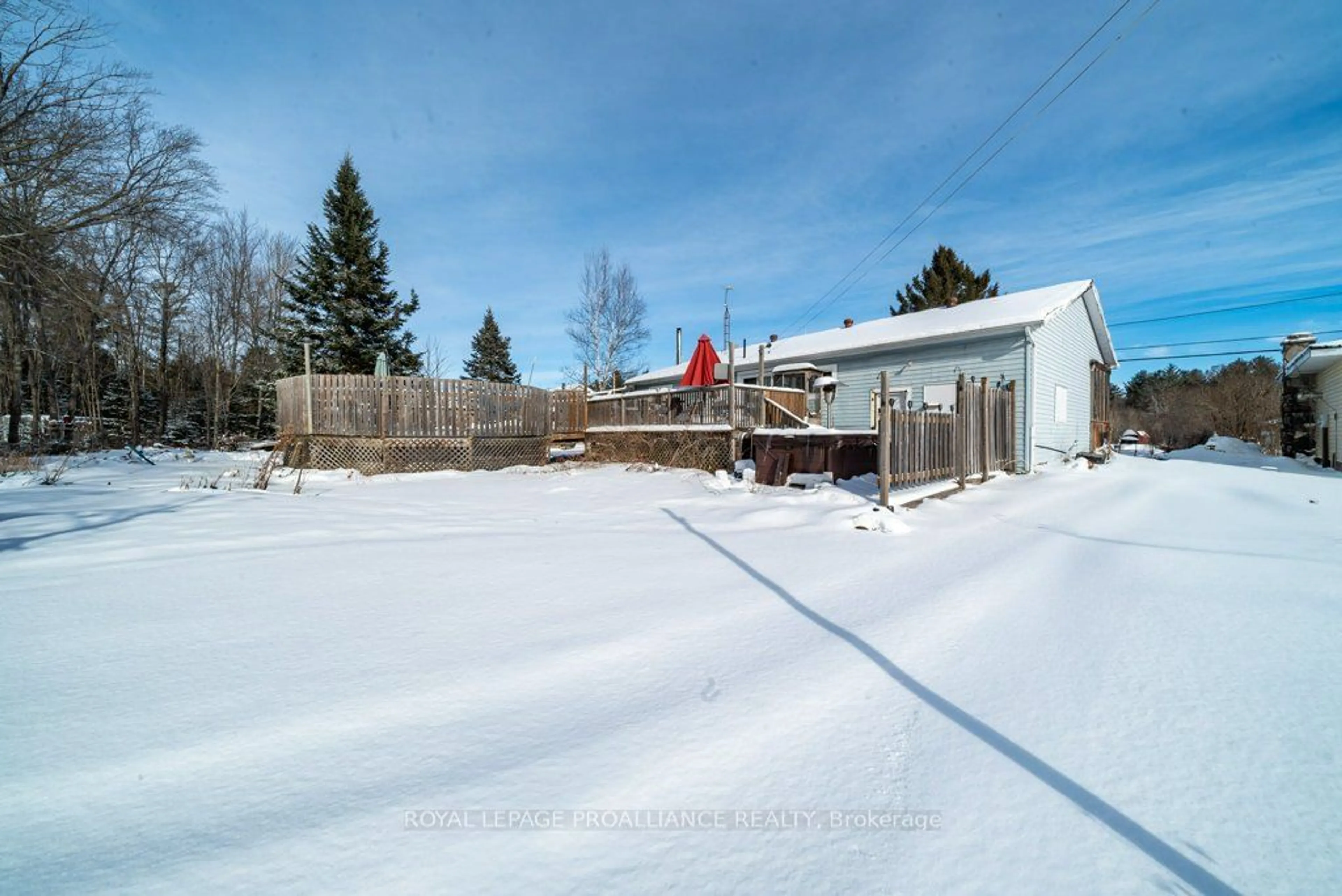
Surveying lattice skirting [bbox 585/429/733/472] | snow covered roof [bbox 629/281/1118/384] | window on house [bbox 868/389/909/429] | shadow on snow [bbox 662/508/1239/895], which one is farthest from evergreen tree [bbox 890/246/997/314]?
shadow on snow [bbox 662/508/1239/895]

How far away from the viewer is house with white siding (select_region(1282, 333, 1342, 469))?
43.4ft

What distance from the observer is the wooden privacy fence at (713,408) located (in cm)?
1015

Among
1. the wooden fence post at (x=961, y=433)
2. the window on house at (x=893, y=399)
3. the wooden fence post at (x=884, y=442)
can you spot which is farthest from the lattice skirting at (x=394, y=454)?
the window on house at (x=893, y=399)

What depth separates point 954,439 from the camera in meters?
8.09

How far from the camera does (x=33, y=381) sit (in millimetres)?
15805

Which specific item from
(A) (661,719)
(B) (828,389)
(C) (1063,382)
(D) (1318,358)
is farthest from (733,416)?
(D) (1318,358)

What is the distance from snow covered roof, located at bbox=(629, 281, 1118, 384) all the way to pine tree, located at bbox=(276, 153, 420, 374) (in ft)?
47.2

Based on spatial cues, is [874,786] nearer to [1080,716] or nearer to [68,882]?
[1080,716]

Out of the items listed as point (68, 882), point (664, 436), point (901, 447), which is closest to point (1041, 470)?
point (901, 447)

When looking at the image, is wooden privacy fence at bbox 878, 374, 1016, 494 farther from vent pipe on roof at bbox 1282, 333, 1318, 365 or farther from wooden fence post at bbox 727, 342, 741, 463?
vent pipe on roof at bbox 1282, 333, 1318, 365

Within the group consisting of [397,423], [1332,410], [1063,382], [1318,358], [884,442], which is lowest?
[884,442]

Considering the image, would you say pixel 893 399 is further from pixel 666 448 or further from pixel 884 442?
pixel 884 442

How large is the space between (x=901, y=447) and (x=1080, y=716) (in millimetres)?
5147

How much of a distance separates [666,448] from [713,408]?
1.36 m
